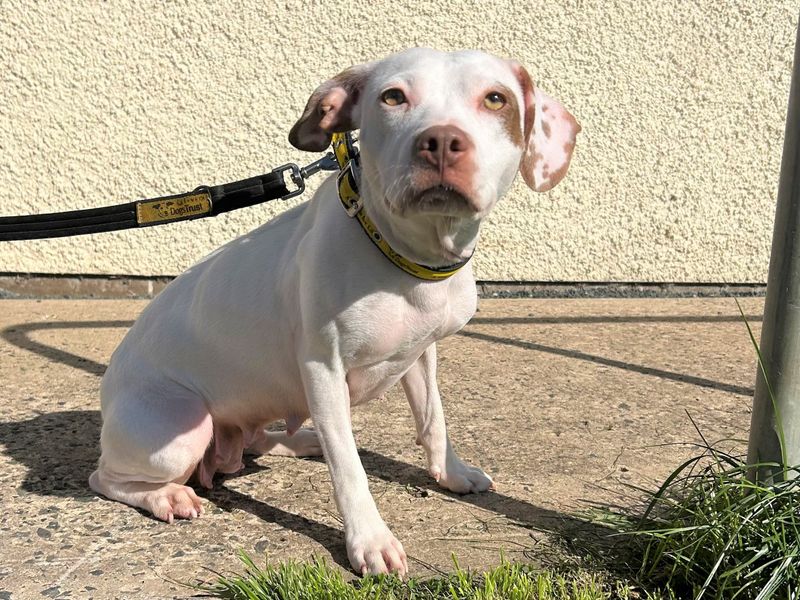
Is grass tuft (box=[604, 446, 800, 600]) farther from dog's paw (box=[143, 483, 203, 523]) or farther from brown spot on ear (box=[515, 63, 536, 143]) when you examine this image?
dog's paw (box=[143, 483, 203, 523])

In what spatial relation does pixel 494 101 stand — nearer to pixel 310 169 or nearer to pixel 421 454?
pixel 310 169

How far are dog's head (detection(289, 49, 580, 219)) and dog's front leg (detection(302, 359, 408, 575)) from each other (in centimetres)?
59

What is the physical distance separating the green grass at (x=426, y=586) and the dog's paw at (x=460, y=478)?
623mm

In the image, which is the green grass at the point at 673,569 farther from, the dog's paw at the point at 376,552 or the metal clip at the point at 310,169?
the metal clip at the point at 310,169

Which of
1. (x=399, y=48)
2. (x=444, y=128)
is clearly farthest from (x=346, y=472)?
(x=399, y=48)

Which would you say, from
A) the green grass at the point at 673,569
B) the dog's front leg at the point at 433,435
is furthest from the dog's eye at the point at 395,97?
the green grass at the point at 673,569

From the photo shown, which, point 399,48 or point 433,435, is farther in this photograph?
point 399,48

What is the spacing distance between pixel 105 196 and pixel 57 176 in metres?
0.33

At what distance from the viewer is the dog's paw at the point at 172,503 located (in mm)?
2797

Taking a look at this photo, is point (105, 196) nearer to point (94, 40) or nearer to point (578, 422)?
point (94, 40)

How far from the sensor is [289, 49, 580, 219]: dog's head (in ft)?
7.16

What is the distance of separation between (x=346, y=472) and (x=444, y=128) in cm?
105

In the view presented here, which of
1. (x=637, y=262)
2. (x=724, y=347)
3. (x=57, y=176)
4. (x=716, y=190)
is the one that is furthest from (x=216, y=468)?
(x=716, y=190)

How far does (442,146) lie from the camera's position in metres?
2.14
